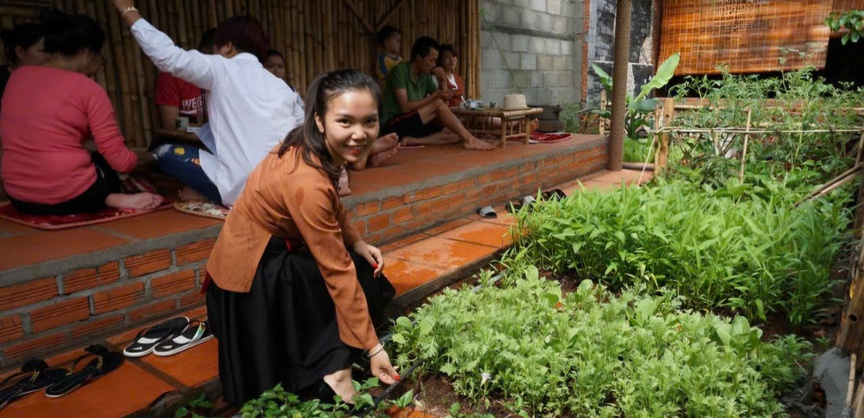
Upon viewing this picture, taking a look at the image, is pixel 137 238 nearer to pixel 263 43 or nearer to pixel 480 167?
pixel 263 43

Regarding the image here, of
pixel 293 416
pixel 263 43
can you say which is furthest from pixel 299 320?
pixel 263 43

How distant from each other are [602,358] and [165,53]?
7.51ft

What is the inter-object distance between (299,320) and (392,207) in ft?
5.31

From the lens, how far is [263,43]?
3037mm

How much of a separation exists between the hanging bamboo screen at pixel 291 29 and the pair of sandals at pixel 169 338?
7.47 feet

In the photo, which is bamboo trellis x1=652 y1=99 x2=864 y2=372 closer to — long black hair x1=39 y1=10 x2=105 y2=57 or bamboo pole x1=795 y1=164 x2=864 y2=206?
bamboo pole x1=795 y1=164 x2=864 y2=206

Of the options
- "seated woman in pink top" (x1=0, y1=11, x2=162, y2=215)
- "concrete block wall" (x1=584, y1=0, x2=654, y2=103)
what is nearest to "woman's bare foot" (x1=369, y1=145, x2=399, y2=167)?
"seated woman in pink top" (x1=0, y1=11, x2=162, y2=215)

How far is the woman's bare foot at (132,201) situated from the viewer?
293 cm

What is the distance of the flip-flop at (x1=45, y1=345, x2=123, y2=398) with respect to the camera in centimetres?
192

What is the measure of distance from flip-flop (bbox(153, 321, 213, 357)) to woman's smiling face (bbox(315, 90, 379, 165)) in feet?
3.21

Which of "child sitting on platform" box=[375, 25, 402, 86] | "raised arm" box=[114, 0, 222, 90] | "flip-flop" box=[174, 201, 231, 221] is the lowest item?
"flip-flop" box=[174, 201, 231, 221]

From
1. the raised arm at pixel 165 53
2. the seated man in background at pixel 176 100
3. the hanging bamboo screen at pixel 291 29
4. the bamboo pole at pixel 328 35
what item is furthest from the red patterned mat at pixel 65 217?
the bamboo pole at pixel 328 35

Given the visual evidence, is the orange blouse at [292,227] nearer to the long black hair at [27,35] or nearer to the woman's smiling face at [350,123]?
the woman's smiling face at [350,123]

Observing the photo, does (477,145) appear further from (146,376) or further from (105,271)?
(146,376)
